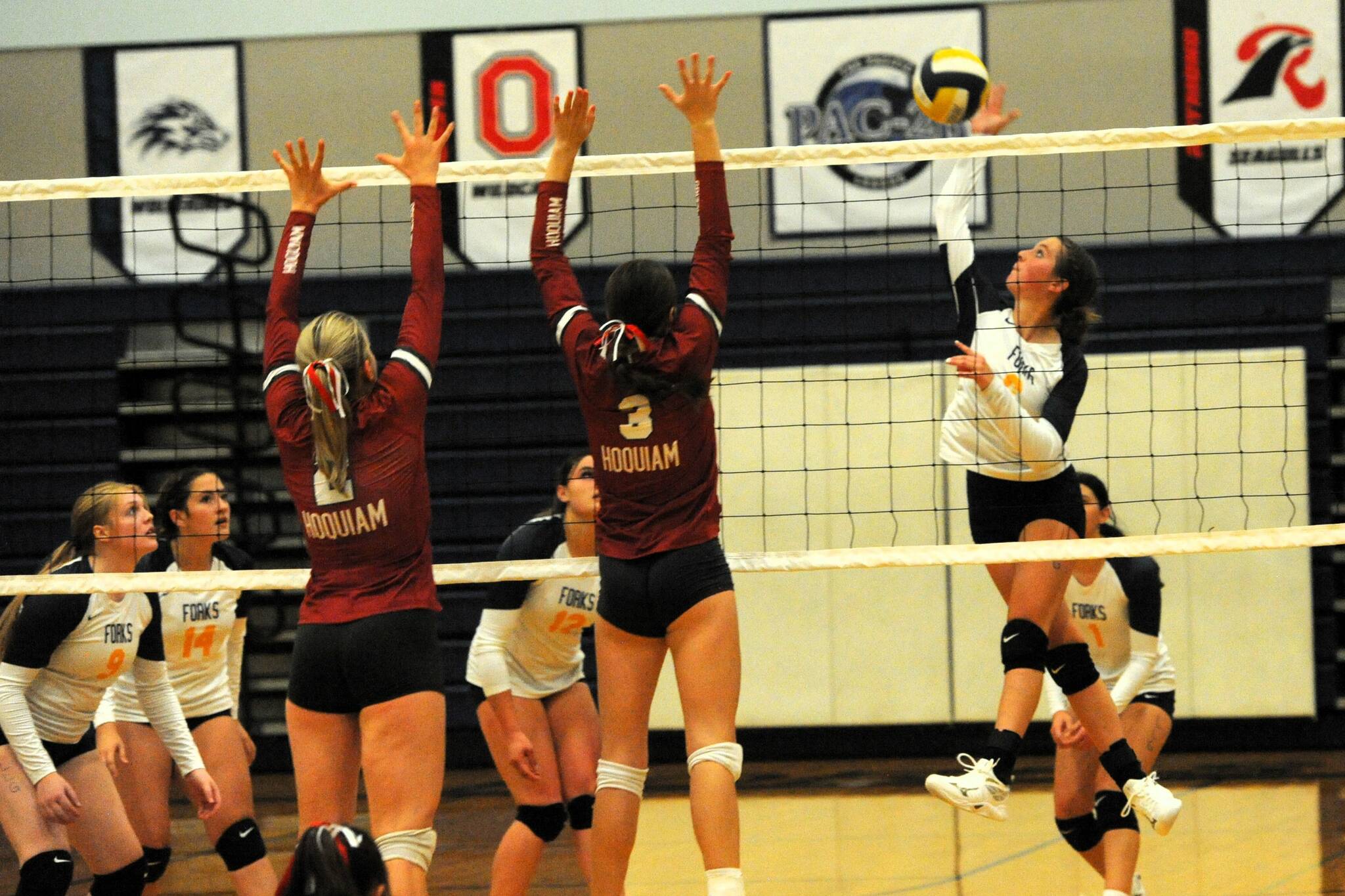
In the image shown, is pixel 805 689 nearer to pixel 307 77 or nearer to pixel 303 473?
pixel 307 77

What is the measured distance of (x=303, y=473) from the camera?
3.70 m

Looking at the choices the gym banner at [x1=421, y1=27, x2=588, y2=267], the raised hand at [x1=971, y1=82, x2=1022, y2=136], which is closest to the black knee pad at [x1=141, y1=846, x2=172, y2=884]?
the raised hand at [x1=971, y1=82, x2=1022, y2=136]

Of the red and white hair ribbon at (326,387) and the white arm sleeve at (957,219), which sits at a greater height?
the white arm sleeve at (957,219)

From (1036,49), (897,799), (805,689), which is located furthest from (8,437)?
(1036,49)

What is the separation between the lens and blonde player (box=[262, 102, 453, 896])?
141 inches

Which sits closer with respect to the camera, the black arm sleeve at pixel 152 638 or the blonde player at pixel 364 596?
the blonde player at pixel 364 596

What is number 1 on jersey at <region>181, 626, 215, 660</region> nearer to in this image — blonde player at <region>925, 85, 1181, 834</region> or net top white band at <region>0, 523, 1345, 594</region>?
net top white band at <region>0, 523, 1345, 594</region>

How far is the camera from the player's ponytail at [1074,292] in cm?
471

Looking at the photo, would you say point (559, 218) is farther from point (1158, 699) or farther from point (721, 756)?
point (1158, 699)

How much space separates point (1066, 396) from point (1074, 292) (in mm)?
349

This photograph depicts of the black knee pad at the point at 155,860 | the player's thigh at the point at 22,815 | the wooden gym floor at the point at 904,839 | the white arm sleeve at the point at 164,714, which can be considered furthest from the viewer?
the wooden gym floor at the point at 904,839

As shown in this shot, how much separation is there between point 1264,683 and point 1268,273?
8.20 ft

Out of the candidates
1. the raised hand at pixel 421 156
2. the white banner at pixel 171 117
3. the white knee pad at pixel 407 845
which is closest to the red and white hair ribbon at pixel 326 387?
the raised hand at pixel 421 156

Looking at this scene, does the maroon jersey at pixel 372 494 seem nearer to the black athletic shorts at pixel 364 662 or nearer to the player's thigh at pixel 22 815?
the black athletic shorts at pixel 364 662
